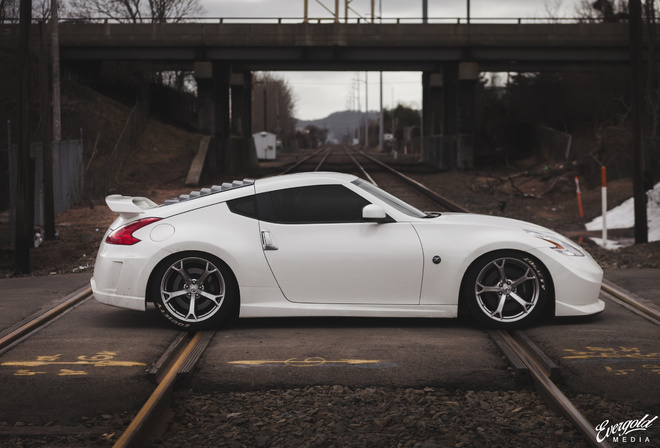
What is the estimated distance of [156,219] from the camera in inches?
293

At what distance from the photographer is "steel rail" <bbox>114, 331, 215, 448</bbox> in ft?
14.5

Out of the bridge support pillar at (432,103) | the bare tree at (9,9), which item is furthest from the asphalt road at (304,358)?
the bridge support pillar at (432,103)

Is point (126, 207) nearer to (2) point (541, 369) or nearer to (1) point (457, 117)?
(2) point (541, 369)

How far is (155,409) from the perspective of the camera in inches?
193

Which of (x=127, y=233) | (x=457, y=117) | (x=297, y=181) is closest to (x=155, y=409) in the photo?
(x=127, y=233)

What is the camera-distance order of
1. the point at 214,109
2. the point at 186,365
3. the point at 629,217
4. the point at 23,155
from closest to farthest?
the point at 186,365
the point at 23,155
the point at 629,217
the point at 214,109

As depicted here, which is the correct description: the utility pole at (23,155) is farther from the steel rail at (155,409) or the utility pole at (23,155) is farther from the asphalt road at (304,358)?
the steel rail at (155,409)

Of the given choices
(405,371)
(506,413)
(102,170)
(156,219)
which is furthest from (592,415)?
(102,170)

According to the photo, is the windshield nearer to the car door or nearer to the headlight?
the car door

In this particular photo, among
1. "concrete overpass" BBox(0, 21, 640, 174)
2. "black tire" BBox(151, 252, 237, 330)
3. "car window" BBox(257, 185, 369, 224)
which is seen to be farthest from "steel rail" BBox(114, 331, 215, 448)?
"concrete overpass" BBox(0, 21, 640, 174)

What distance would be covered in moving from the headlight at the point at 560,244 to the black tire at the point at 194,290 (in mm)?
2557

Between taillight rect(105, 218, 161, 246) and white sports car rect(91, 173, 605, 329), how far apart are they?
12mm

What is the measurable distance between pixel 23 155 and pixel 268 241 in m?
6.09

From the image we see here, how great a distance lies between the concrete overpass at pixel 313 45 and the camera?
41.8 meters
